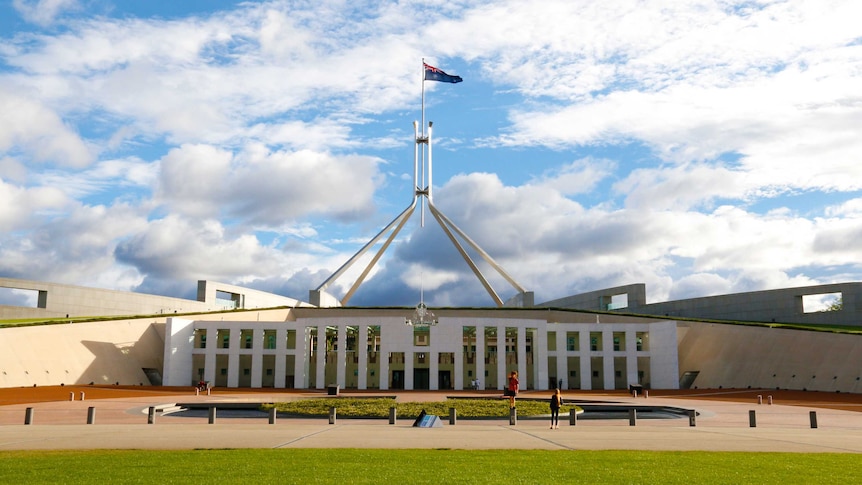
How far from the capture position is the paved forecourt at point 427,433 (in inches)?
620

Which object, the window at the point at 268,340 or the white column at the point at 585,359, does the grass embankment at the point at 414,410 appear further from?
the window at the point at 268,340

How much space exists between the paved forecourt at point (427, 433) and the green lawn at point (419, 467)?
1.46 meters

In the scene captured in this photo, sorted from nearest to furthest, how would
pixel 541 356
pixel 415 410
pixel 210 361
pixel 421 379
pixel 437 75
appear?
pixel 415 410 < pixel 541 356 < pixel 210 361 < pixel 421 379 < pixel 437 75

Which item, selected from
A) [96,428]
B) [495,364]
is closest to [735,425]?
[96,428]

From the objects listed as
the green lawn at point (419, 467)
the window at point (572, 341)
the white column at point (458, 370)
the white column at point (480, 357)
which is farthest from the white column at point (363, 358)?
the green lawn at point (419, 467)

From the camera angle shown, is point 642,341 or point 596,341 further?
point 642,341

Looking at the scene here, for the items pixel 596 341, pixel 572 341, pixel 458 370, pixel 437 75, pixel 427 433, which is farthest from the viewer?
pixel 437 75

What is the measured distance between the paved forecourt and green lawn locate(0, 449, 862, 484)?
1462 millimetres

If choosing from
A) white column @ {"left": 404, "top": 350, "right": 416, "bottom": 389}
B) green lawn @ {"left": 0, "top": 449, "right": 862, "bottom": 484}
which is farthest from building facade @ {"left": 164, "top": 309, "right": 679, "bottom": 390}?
green lawn @ {"left": 0, "top": 449, "right": 862, "bottom": 484}

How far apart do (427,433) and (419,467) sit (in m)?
6.96

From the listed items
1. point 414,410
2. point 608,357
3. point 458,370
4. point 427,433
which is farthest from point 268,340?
point 427,433

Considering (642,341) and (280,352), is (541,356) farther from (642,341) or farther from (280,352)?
(280,352)

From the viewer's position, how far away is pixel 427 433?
18.9 meters

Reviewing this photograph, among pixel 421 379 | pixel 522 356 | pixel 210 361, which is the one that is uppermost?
pixel 522 356
